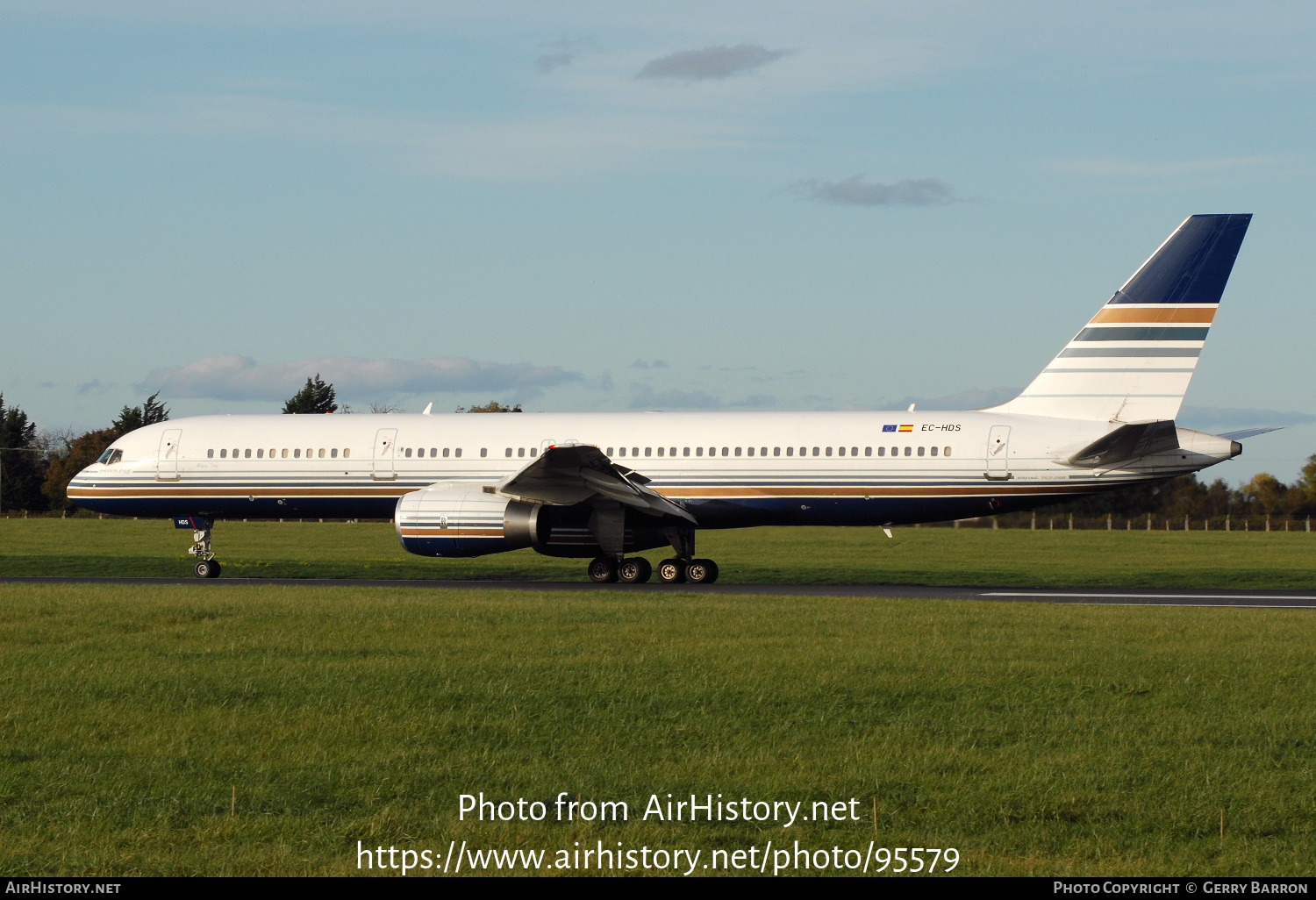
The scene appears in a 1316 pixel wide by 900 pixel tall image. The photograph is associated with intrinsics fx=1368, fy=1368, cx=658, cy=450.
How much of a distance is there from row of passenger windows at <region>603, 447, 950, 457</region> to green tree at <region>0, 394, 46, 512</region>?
252 feet

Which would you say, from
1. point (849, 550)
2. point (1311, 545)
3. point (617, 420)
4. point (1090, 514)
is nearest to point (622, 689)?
point (617, 420)

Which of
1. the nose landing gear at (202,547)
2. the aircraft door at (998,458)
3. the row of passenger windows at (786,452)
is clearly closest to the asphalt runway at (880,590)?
the nose landing gear at (202,547)

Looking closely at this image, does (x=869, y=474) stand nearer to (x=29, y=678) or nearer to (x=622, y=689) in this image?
(x=622, y=689)

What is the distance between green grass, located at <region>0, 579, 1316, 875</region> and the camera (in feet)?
23.0

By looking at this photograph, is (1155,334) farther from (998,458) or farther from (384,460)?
(384,460)

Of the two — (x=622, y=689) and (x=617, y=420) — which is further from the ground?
(x=617, y=420)

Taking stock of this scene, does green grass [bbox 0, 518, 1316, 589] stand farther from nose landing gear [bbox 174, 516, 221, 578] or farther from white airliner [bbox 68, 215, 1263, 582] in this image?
white airliner [bbox 68, 215, 1263, 582]

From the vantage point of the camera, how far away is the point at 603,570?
88.2 feet

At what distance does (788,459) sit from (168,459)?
13439 millimetres

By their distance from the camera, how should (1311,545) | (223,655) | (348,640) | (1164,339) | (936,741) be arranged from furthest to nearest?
(1311,545), (1164,339), (348,640), (223,655), (936,741)

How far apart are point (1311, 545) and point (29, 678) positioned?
4882 centimetres

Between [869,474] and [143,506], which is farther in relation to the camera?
[143,506]

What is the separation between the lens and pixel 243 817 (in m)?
7.30

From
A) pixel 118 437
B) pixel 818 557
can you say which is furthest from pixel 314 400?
pixel 818 557
